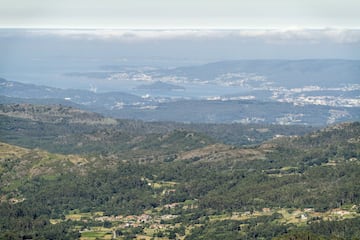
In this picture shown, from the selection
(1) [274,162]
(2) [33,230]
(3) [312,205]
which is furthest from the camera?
(1) [274,162]

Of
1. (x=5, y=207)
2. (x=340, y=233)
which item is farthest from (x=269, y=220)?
(x=5, y=207)

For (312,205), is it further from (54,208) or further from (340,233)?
(54,208)

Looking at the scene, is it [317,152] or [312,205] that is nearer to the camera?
[312,205]

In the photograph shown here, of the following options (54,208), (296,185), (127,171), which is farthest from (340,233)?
(127,171)

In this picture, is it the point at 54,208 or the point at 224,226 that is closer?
the point at 224,226

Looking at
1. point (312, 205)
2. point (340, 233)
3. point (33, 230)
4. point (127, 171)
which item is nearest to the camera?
point (340, 233)

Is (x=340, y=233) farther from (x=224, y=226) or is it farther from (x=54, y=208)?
(x=54, y=208)

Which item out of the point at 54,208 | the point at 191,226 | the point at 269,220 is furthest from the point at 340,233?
the point at 54,208

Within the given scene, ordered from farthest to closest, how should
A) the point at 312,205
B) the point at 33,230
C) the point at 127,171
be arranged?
the point at 127,171, the point at 312,205, the point at 33,230
